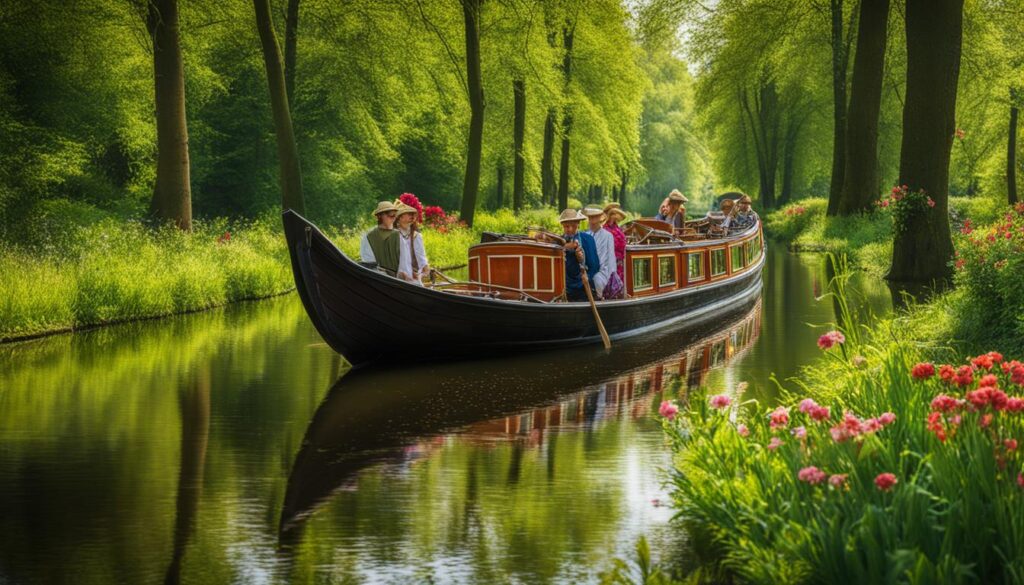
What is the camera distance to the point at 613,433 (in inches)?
391

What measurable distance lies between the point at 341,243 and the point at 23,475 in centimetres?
1864

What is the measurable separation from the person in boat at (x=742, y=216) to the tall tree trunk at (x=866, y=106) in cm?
334

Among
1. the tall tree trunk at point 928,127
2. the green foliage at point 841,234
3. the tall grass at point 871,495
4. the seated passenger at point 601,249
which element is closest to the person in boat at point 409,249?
the seated passenger at point 601,249

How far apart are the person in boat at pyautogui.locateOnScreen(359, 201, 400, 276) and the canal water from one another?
3.89 feet

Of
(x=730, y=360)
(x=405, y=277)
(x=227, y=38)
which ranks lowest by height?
(x=730, y=360)

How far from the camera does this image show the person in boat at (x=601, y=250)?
16.6 m

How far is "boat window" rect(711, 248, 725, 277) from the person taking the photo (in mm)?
22031

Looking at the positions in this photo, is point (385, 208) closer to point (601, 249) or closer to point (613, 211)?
point (601, 249)

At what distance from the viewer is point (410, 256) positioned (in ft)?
48.5

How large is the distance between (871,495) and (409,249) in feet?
32.8

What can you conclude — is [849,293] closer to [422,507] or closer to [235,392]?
[235,392]

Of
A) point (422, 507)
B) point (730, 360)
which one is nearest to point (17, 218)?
point (730, 360)

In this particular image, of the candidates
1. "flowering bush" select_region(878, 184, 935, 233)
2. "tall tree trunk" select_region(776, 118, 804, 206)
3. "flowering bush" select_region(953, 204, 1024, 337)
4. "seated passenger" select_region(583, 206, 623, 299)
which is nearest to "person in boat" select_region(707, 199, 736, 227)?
"flowering bush" select_region(878, 184, 935, 233)

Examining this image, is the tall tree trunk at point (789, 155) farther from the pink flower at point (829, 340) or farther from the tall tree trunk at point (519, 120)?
the pink flower at point (829, 340)
